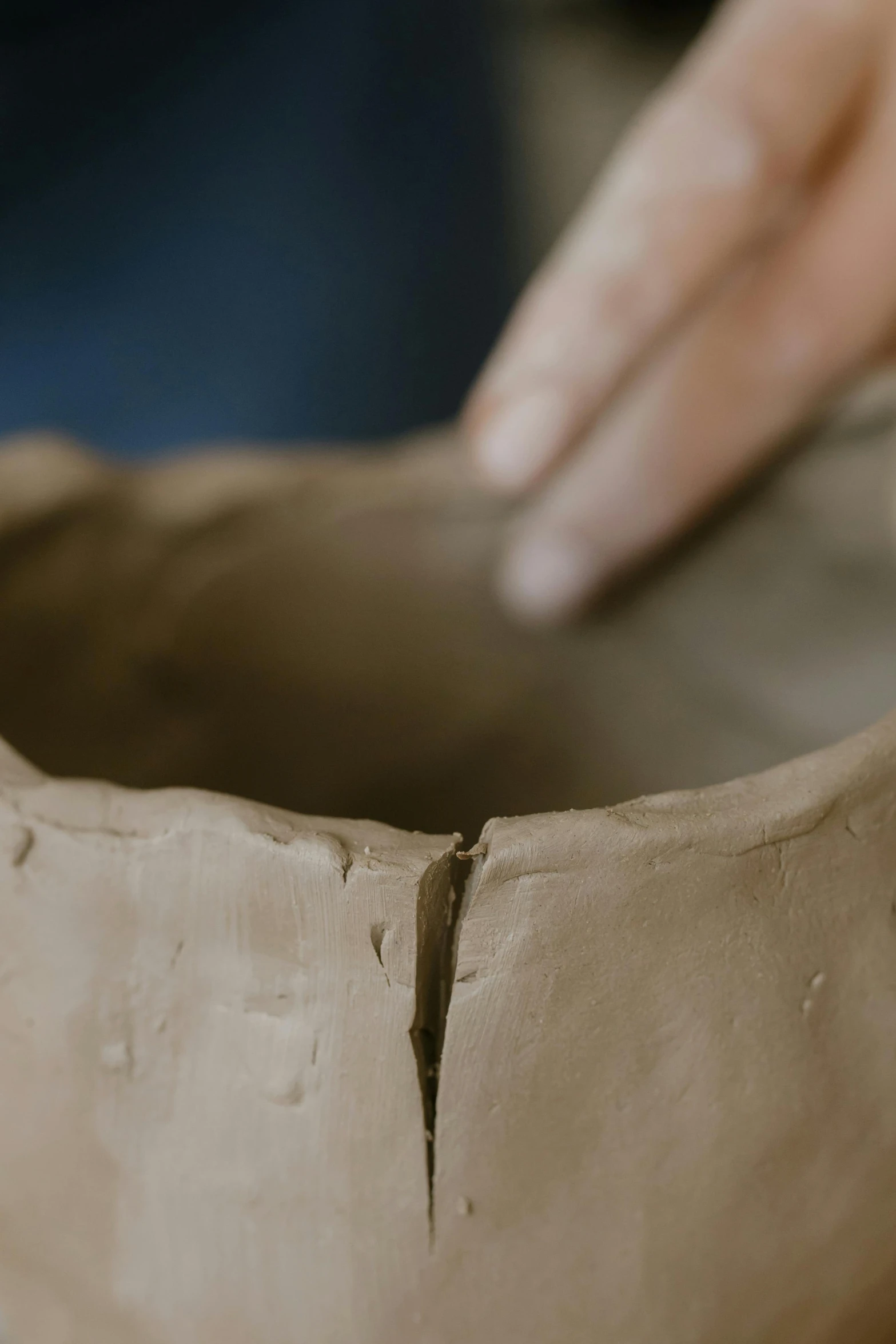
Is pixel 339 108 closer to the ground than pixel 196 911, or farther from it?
farther from it

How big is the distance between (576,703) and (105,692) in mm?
243

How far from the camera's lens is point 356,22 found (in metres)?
1.22

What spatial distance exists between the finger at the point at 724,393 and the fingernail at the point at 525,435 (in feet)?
0.15

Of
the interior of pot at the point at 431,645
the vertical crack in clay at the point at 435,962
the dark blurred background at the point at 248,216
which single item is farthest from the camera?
the dark blurred background at the point at 248,216

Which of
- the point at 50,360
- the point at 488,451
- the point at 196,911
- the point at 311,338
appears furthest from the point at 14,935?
the point at 311,338

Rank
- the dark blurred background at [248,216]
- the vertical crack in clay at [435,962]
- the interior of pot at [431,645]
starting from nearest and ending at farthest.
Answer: the vertical crack in clay at [435,962]
the interior of pot at [431,645]
the dark blurred background at [248,216]

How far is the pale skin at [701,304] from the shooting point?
0.67 metres

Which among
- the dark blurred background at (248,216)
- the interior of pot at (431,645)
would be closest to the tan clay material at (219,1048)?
the interior of pot at (431,645)

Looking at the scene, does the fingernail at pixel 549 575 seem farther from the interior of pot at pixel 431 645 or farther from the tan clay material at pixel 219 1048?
the tan clay material at pixel 219 1048

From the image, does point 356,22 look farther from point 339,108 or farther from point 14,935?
point 14,935

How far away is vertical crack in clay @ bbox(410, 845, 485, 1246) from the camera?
340 mm

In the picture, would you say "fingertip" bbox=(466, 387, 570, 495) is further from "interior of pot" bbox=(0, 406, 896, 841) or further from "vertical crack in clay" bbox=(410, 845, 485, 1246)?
"vertical crack in clay" bbox=(410, 845, 485, 1246)

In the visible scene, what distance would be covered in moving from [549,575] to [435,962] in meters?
0.36

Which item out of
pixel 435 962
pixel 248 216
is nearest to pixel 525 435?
pixel 435 962
